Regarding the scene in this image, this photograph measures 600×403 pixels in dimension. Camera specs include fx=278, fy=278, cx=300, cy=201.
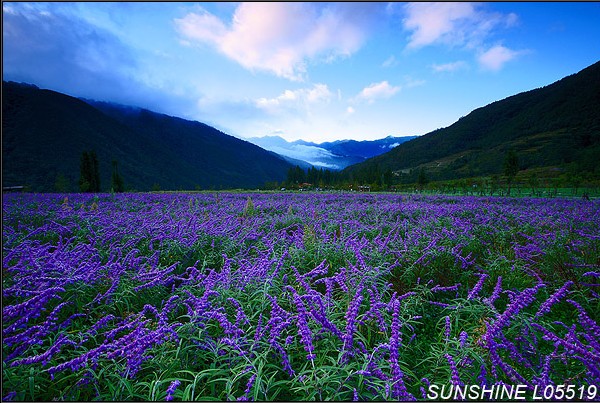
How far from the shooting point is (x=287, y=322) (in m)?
2.07

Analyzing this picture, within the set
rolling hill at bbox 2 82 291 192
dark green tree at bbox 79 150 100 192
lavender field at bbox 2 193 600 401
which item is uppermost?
rolling hill at bbox 2 82 291 192

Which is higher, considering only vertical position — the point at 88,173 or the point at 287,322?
the point at 88,173

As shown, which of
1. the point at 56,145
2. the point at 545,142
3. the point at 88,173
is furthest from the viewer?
the point at 545,142

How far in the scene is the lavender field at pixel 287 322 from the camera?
1925 mm

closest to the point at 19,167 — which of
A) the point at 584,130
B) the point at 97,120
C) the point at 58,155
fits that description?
the point at 58,155

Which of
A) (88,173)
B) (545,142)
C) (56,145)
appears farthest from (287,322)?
(545,142)

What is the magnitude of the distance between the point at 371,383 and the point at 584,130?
233m

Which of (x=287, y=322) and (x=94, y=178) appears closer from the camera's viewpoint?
(x=287, y=322)

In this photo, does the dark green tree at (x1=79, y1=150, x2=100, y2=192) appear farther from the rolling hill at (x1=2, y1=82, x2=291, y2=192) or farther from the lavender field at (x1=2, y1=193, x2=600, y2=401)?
the lavender field at (x1=2, y1=193, x2=600, y2=401)

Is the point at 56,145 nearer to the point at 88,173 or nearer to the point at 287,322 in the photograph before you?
the point at 88,173

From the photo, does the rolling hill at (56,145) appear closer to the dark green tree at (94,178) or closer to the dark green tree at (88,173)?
the dark green tree at (94,178)

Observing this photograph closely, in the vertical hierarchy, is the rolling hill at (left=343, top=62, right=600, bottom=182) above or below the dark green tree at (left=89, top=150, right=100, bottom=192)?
above

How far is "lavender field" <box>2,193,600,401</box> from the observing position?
6.31 feet

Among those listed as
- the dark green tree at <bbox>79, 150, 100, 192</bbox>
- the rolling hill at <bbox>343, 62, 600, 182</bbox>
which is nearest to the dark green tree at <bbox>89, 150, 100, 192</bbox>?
the dark green tree at <bbox>79, 150, 100, 192</bbox>
